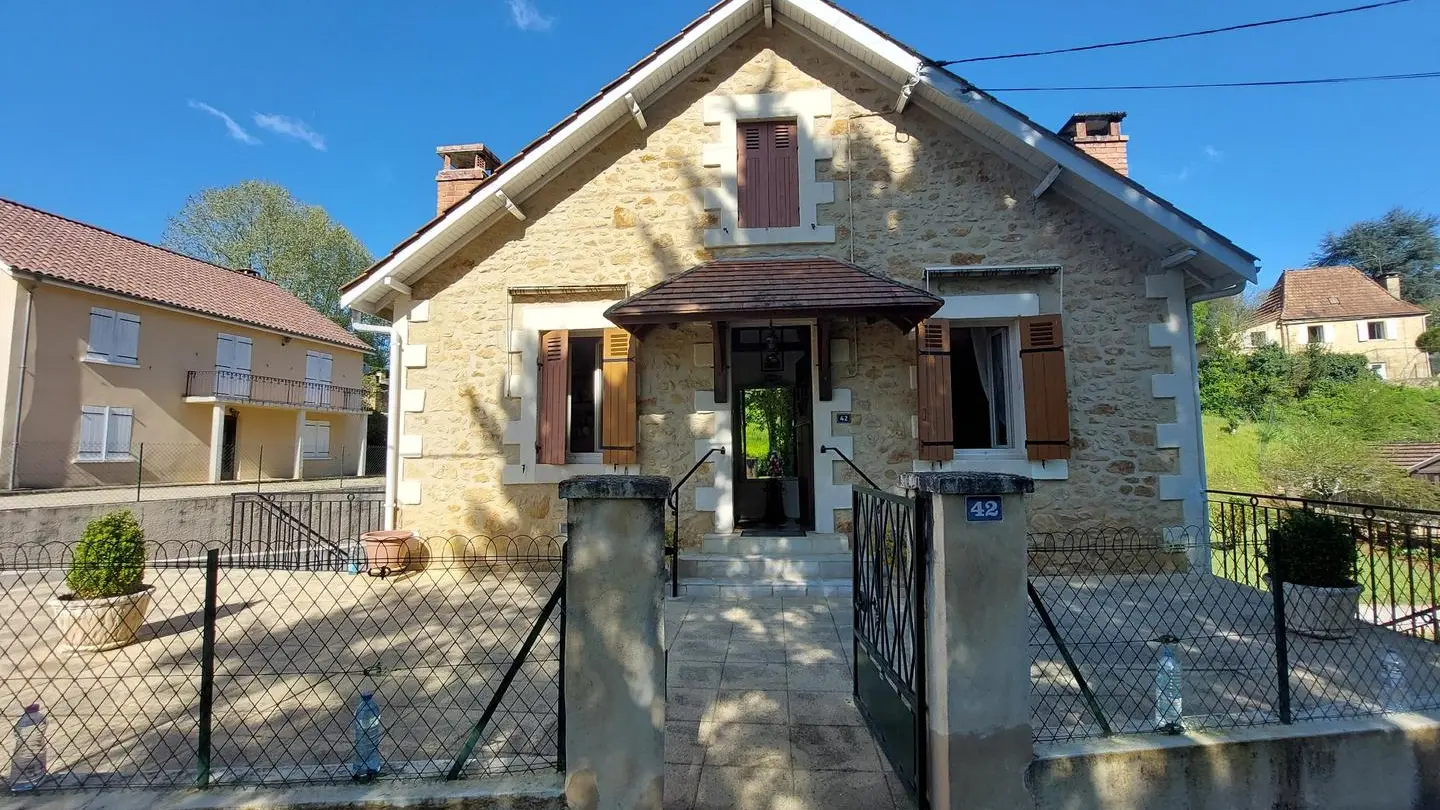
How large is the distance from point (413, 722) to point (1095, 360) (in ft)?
24.4

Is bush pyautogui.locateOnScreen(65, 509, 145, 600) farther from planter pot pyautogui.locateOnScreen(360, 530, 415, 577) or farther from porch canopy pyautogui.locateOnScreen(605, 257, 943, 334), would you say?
porch canopy pyautogui.locateOnScreen(605, 257, 943, 334)

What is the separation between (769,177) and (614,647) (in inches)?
250

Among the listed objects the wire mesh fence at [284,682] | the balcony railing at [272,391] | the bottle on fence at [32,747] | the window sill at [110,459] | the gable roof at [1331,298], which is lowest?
the wire mesh fence at [284,682]

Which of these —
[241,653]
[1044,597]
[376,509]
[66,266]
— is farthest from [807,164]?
[66,266]

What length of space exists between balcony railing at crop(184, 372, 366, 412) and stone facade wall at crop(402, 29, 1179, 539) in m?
16.8

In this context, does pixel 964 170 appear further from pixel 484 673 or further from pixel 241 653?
pixel 241 653

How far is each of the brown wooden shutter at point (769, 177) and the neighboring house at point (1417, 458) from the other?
1630 cm

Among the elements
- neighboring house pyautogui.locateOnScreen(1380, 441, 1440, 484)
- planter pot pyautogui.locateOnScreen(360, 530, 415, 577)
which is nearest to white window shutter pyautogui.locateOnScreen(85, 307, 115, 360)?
planter pot pyautogui.locateOnScreen(360, 530, 415, 577)

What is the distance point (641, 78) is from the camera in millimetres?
7066

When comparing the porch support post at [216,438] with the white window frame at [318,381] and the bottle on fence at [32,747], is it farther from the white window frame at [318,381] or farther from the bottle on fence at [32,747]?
the bottle on fence at [32,747]

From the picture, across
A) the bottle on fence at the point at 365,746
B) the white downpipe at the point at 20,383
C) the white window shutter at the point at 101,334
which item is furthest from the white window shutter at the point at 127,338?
the bottle on fence at the point at 365,746

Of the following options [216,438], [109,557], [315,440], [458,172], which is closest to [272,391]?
[216,438]

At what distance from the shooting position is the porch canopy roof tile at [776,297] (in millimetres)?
6180

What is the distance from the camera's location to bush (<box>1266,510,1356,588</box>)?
15.0 ft
